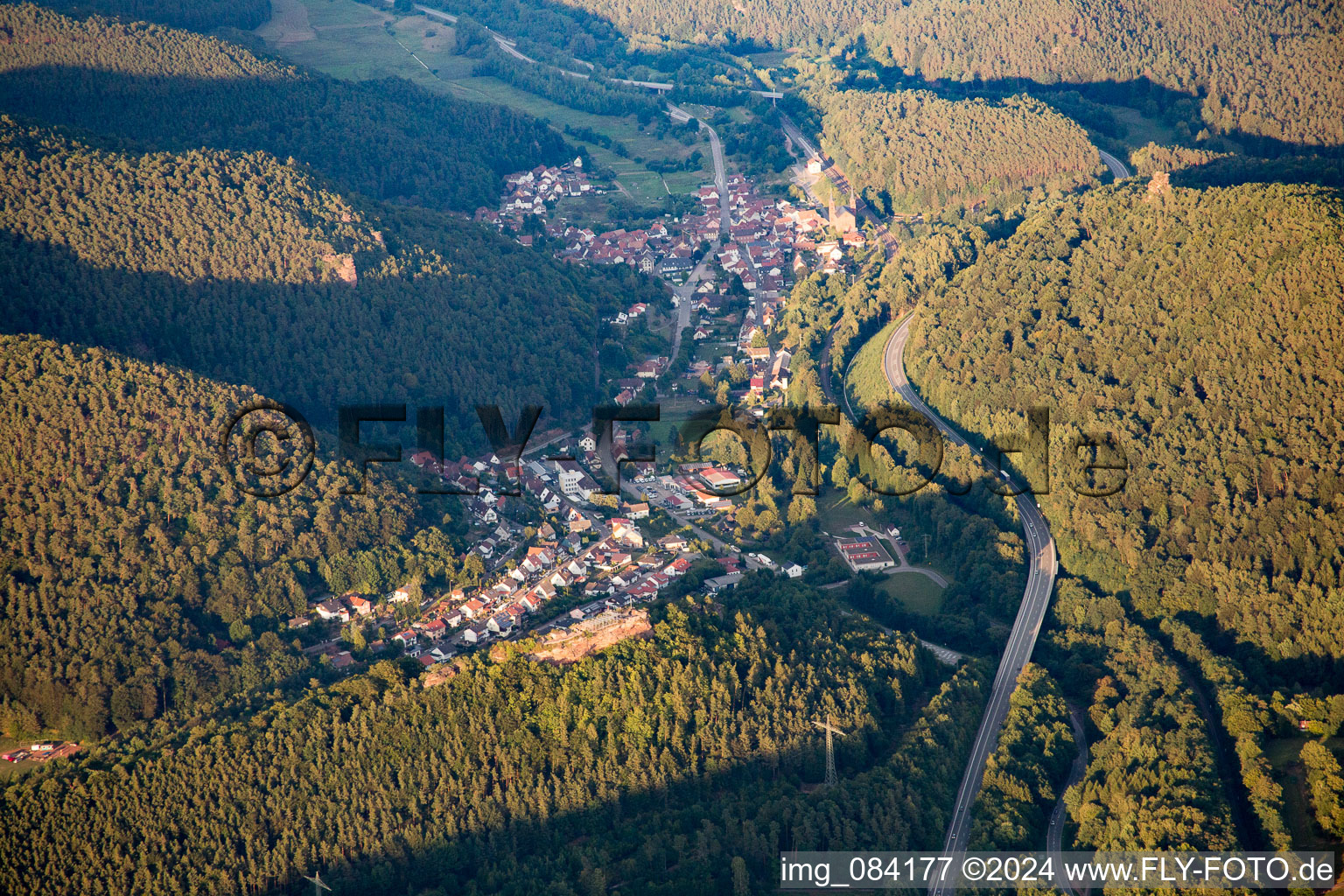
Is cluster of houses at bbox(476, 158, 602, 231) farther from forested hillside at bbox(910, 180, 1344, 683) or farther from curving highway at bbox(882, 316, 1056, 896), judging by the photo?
curving highway at bbox(882, 316, 1056, 896)

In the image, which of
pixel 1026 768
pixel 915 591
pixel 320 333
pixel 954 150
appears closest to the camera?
pixel 1026 768

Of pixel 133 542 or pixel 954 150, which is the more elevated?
pixel 954 150

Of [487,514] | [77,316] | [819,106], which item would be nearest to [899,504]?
[487,514]

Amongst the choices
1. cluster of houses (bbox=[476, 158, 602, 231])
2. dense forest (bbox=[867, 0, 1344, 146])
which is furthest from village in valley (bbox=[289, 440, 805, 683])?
dense forest (bbox=[867, 0, 1344, 146])

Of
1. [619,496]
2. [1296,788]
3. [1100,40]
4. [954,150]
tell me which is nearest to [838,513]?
[619,496]

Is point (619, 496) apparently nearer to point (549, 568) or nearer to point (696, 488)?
point (696, 488)

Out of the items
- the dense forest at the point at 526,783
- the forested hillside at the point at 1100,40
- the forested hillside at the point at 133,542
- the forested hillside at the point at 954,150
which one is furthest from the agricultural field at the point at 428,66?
the dense forest at the point at 526,783

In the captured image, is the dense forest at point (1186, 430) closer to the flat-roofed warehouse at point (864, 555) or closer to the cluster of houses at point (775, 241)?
the flat-roofed warehouse at point (864, 555)
